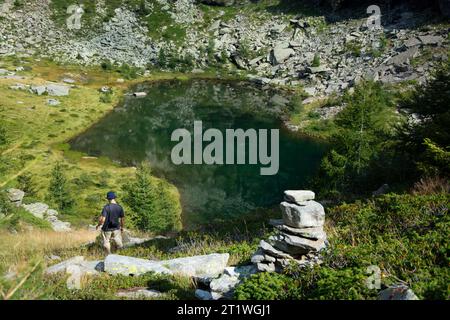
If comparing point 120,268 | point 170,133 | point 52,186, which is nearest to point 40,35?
point 170,133

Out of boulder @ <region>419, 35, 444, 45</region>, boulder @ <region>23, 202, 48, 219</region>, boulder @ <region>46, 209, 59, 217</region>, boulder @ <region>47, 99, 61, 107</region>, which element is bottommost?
boulder @ <region>46, 209, 59, 217</region>

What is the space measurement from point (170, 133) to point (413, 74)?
4891 centimetres

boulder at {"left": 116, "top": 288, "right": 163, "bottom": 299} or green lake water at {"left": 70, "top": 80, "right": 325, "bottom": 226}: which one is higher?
green lake water at {"left": 70, "top": 80, "right": 325, "bottom": 226}

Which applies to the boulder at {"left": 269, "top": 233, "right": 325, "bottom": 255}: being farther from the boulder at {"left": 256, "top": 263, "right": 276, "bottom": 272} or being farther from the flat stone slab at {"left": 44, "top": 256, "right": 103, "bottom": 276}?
the flat stone slab at {"left": 44, "top": 256, "right": 103, "bottom": 276}

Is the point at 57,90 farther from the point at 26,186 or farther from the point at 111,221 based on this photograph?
the point at 111,221

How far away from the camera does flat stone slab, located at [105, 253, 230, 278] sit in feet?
43.0

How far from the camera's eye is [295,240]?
11094 millimetres

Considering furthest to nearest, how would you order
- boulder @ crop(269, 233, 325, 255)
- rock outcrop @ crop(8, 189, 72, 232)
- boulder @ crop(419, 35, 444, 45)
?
boulder @ crop(419, 35, 444, 45) < rock outcrop @ crop(8, 189, 72, 232) < boulder @ crop(269, 233, 325, 255)

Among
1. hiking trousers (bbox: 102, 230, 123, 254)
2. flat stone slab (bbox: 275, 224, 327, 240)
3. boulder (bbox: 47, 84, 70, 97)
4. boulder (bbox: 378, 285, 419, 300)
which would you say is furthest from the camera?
boulder (bbox: 47, 84, 70, 97)

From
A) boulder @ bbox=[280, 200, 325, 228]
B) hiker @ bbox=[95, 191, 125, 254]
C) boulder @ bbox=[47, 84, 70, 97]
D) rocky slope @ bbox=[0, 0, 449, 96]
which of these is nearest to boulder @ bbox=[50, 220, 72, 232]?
hiker @ bbox=[95, 191, 125, 254]

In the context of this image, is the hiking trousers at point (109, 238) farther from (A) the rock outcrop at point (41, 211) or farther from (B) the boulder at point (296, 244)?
(A) the rock outcrop at point (41, 211)

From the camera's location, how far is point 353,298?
328 inches

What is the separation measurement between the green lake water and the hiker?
2264 cm
